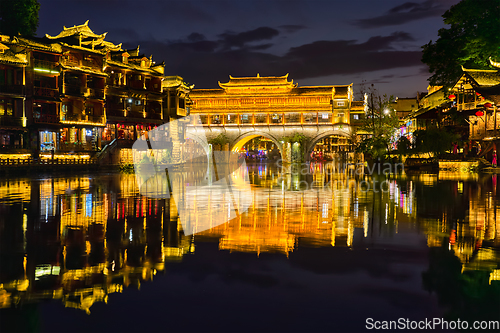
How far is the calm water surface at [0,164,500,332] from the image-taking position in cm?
515

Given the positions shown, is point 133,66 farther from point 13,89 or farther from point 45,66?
point 13,89

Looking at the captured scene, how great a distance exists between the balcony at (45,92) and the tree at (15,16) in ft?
34.3

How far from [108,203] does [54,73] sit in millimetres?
34424

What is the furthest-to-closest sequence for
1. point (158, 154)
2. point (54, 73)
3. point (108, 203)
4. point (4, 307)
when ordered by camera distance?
1. point (158, 154)
2. point (54, 73)
3. point (108, 203)
4. point (4, 307)

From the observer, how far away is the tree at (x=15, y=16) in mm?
51625

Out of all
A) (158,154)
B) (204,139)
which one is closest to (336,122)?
(204,139)

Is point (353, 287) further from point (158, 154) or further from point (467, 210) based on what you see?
point (158, 154)

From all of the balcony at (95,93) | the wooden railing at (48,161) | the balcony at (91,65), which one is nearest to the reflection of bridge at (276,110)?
the balcony at (91,65)

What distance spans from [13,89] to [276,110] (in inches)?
1700

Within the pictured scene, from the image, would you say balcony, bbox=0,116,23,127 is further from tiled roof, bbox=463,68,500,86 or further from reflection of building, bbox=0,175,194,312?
tiled roof, bbox=463,68,500,86

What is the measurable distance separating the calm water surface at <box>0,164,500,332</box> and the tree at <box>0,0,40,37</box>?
46.9 meters

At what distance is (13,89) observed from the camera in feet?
137

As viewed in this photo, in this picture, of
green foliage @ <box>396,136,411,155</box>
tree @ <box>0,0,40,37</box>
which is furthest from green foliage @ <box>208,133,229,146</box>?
green foliage @ <box>396,136,411,155</box>

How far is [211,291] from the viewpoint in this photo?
6.07 m
